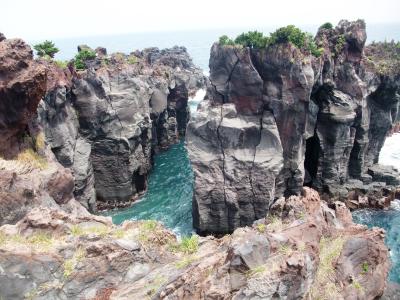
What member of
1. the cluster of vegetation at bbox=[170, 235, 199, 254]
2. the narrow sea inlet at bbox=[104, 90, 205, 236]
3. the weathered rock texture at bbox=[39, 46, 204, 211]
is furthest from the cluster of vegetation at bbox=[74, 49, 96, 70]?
the cluster of vegetation at bbox=[170, 235, 199, 254]

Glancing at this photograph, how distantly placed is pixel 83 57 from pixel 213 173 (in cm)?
3298

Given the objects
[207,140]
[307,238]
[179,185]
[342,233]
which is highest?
[307,238]

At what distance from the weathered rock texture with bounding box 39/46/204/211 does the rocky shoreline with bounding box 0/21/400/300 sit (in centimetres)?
19

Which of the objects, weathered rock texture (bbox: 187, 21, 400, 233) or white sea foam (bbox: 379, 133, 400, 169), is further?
white sea foam (bbox: 379, 133, 400, 169)

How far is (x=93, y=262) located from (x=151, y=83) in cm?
5662

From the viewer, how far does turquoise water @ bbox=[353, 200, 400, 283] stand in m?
45.0

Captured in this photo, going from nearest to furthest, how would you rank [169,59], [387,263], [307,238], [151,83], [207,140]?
1. [307,238]
2. [387,263]
3. [207,140]
4. [151,83]
5. [169,59]

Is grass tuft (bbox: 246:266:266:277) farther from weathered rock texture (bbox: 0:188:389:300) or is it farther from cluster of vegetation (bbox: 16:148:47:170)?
cluster of vegetation (bbox: 16:148:47:170)

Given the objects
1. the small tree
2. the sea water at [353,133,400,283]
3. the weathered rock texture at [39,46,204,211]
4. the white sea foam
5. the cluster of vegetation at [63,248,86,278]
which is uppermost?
the small tree

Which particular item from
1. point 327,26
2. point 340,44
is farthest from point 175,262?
point 327,26

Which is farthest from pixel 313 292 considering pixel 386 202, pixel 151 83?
pixel 151 83

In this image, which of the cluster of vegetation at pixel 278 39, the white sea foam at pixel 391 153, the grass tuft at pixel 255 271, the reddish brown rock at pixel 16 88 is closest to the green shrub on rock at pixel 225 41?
the cluster of vegetation at pixel 278 39

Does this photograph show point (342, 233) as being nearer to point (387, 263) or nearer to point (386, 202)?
point (387, 263)

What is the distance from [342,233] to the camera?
18.5 m
